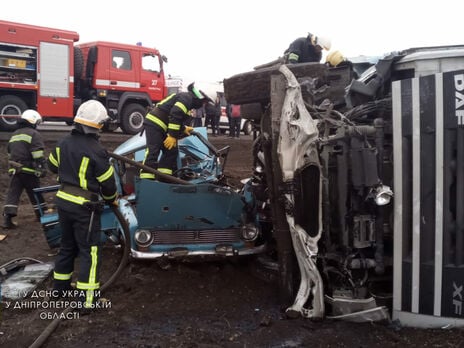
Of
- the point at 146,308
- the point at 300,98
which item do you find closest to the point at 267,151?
the point at 300,98

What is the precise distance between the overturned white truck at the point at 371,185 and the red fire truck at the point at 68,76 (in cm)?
988

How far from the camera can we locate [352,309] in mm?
3193

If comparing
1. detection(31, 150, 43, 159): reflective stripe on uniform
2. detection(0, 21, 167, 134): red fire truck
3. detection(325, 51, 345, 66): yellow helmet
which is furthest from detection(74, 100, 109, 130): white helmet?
detection(0, 21, 167, 134): red fire truck

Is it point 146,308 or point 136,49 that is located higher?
point 136,49

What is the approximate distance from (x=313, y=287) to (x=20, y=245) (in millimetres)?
3883

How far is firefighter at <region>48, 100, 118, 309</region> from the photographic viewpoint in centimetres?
381

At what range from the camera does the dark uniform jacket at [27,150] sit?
6500mm

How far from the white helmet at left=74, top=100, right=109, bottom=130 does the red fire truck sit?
8.69 meters

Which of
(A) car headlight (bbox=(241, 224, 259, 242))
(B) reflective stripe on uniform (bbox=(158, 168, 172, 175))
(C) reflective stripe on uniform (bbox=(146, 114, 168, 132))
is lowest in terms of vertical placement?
(A) car headlight (bbox=(241, 224, 259, 242))

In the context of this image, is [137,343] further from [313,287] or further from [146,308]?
[313,287]

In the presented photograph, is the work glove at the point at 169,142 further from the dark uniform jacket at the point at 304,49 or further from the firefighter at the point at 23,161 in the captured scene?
the firefighter at the point at 23,161

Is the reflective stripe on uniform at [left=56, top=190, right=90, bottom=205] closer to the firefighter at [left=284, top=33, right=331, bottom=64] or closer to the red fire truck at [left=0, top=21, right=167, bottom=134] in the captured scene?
the firefighter at [left=284, top=33, right=331, bottom=64]

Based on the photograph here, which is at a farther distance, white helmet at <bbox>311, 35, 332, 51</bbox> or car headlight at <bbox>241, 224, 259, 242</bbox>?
white helmet at <bbox>311, 35, 332, 51</bbox>

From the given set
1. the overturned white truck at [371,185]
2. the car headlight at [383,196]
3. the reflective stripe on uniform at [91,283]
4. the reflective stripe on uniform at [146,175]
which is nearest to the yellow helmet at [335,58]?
the overturned white truck at [371,185]
